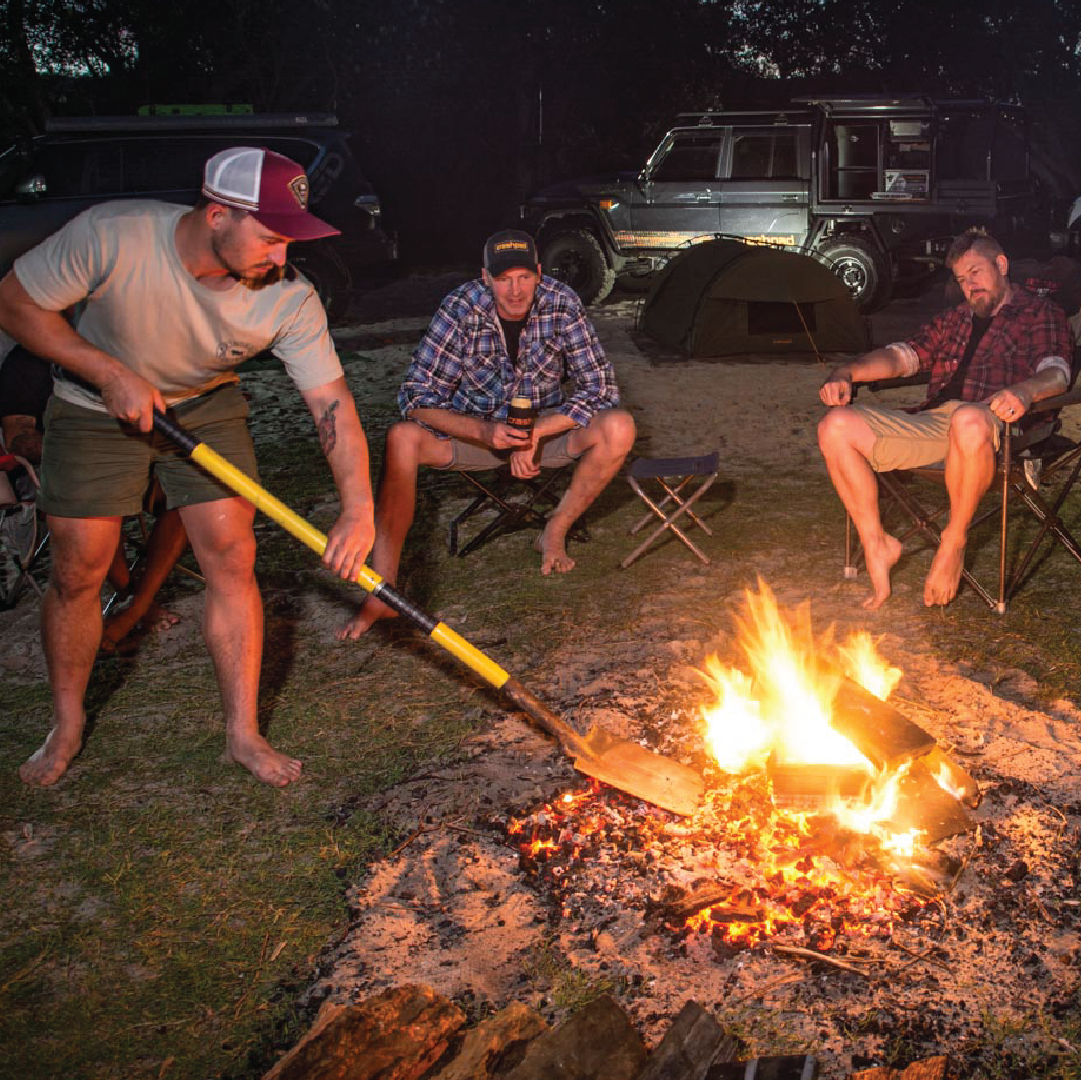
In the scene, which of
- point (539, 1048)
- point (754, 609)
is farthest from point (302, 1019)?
point (754, 609)

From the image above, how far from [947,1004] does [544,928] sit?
0.94m

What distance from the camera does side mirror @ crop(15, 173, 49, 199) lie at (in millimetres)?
10602

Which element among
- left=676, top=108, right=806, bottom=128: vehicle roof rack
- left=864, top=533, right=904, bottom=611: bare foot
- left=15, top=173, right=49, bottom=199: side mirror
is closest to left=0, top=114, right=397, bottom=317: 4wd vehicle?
left=15, top=173, right=49, bottom=199: side mirror

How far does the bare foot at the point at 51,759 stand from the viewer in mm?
3379

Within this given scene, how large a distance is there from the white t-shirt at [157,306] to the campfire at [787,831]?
5.19 ft

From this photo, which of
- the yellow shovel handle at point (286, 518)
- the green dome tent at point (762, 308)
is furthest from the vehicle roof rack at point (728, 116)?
the yellow shovel handle at point (286, 518)

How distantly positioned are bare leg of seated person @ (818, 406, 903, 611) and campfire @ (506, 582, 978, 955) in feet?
3.54

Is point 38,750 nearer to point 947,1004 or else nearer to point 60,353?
point 60,353

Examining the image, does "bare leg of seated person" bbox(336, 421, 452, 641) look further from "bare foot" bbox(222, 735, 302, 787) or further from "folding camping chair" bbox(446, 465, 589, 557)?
"bare foot" bbox(222, 735, 302, 787)

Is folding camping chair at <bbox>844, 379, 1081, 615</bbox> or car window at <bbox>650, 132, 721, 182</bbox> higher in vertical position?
car window at <bbox>650, 132, 721, 182</bbox>

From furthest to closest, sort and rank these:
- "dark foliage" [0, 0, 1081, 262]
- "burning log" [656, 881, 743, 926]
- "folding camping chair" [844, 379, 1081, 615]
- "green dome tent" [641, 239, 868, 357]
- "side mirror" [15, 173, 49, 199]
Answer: "dark foliage" [0, 0, 1081, 262] → "side mirror" [15, 173, 49, 199] → "green dome tent" [641, 239, 868, 357] → "folding camping chair" [844, 379, 1081, 615] → "burning log" [656, 881, 743, 926]

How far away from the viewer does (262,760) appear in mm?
3412

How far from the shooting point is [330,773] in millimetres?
3445

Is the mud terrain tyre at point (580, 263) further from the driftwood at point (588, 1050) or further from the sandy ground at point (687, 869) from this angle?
the driftwood at point (588, 1050)
